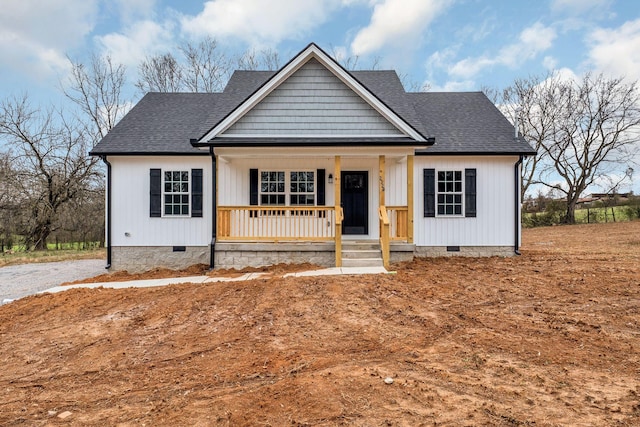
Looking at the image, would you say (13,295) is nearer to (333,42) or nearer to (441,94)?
(441,94)

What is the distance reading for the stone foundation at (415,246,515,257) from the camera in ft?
34.0

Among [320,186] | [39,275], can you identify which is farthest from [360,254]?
[39,275]

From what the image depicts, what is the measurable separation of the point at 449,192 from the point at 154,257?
29.0ft

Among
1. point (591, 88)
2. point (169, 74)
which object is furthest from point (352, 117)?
point (591, 88)

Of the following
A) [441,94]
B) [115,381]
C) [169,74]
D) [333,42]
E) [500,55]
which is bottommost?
[115,381]

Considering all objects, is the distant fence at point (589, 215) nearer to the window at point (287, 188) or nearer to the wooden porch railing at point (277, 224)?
the window at point (287, 188)

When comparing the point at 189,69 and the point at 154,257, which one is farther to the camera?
the point at 189,69

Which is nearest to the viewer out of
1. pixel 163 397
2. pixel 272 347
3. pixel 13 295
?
pixel 163 397

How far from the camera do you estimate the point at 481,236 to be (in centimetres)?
1041

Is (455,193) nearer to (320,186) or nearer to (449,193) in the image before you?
(449,193)

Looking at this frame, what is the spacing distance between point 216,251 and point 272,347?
211 inches

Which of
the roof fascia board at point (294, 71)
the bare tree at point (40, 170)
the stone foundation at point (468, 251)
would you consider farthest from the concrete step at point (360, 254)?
the bare tree at point (40, 170)

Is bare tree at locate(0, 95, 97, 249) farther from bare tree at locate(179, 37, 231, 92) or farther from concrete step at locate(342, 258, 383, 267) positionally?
concrete step at locate(342, 258, 383, 267)

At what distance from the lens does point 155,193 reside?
10273 millimetres
